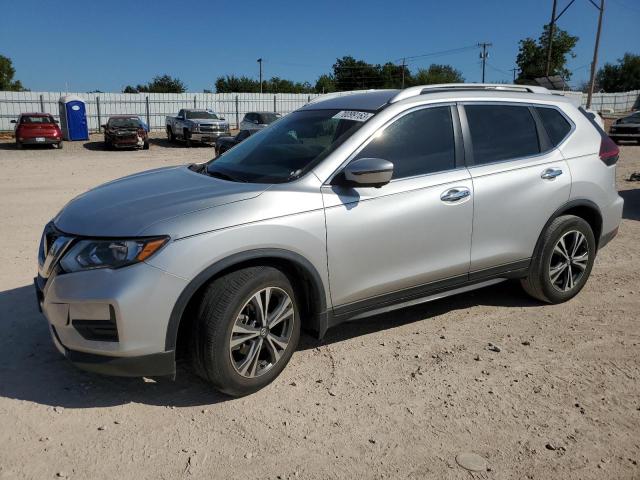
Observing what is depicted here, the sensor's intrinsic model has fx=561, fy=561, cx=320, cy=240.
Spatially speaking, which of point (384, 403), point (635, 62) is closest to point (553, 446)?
point (384, 403)

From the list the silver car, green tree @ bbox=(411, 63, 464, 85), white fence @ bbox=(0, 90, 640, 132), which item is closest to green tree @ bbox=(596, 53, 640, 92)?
green tree @ bbox=(411, 63, 464, 85)

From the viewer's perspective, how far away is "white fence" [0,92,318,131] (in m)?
30.1

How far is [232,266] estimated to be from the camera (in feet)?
10.5

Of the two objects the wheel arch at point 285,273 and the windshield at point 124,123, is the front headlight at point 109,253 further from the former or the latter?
the windshield at point 124,123

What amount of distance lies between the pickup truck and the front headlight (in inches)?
909

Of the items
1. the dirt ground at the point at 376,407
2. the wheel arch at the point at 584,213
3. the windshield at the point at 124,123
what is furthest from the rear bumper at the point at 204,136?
the wheel arch at the point at 584,213

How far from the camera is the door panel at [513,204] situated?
412 centimetres

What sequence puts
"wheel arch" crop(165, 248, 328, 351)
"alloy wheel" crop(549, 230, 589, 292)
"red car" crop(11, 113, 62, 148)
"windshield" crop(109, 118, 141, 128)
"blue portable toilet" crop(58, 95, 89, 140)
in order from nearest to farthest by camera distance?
"wheel arch" crop(165, 248, 328, 351), "alloy wheel" crop(549, 230, 589, 292), "red car" crop(11, 113, 62, 148), "windshield" crop(109, 118, 141, 128), "blue portable toilet" crop(58, 95, 89, 140)

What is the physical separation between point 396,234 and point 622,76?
93197 millimetres

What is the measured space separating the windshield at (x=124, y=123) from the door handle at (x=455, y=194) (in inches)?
886

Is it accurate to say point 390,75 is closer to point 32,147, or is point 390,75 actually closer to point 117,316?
point 32,147

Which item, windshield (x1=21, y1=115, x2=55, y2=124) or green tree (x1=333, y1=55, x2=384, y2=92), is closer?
windshield (x1=21, y1=115, x2=55, y2=124)

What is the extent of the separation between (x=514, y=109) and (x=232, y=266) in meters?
2.72

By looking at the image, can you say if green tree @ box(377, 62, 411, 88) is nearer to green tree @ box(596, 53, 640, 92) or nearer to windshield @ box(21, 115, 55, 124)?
green tree @ box(596, 53, 640, 92)
